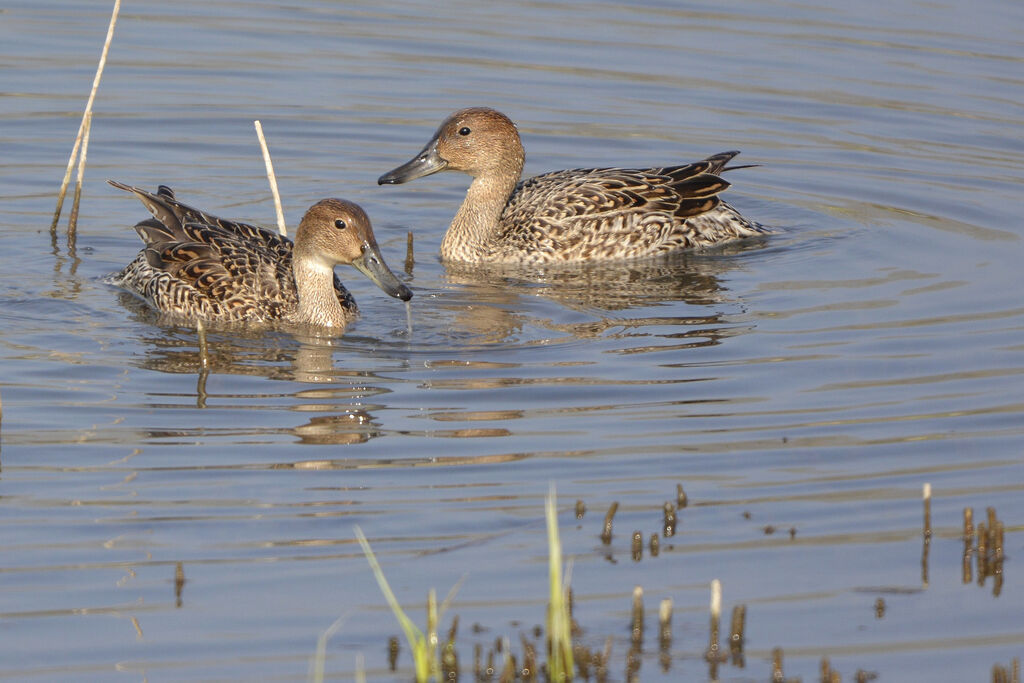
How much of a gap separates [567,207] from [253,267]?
9.42 feet

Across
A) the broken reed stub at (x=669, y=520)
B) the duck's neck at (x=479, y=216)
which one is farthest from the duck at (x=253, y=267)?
the broken reed stub at (x=669, y=520)

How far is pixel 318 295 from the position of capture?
31.3 ft

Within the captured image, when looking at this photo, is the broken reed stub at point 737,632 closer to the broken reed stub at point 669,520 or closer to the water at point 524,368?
the water at point 524,368

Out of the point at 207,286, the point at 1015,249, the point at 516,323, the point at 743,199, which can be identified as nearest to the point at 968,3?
the point at 743,199

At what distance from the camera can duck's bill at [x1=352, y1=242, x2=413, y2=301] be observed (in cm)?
916

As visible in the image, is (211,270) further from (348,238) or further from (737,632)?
(737,632)

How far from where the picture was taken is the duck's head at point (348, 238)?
30.3 feet

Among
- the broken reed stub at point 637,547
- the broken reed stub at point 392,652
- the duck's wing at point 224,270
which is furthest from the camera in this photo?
the duck's wing at point 224,270

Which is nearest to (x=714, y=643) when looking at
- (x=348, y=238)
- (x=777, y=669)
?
(x=777, y=669)

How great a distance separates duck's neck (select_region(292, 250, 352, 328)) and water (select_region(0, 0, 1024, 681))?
151mm

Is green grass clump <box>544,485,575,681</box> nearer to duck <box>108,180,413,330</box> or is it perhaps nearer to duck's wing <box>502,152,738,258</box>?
duck <box>108,180,413,330</box>

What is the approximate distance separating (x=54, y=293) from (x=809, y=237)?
5.30m

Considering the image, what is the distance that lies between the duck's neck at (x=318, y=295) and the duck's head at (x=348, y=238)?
5.1 inches

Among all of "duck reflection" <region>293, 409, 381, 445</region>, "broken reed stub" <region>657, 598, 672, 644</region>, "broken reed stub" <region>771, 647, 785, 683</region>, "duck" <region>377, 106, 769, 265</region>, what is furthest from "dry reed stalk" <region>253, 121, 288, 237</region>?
"broken reed stub" <region>771, 647, 785, 683</region>
